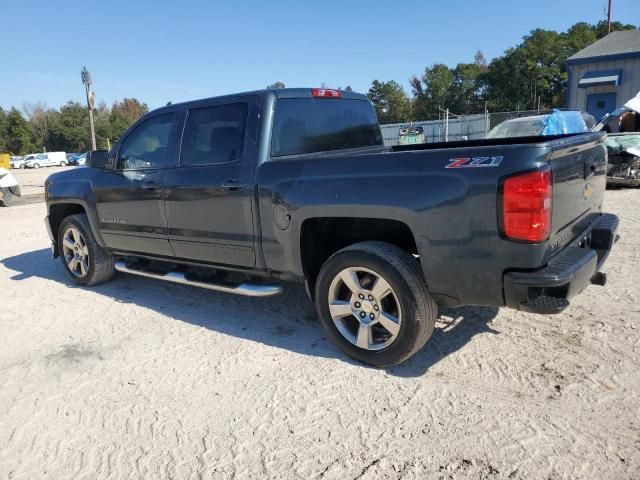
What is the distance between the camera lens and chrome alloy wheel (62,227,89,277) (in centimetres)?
565

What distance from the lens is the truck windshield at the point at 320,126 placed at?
3941mm

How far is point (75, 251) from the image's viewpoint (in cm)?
575

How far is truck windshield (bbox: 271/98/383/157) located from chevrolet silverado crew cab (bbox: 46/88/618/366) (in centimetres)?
1

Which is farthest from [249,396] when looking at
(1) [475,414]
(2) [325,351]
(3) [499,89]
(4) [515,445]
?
(3) [499,89]

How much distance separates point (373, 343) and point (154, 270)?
2.53 metres

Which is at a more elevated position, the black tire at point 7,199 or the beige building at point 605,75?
the beige building at point 605,75

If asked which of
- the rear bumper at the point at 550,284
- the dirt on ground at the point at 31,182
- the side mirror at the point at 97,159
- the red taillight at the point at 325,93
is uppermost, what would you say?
the red taillight at the point at 325,93

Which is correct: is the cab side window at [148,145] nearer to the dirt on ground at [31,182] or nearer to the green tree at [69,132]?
the dirt on ground at [31,182]

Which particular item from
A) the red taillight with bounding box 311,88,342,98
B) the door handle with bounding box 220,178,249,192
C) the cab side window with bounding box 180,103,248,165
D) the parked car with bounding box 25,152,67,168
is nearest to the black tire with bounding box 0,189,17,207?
the cab side window with bounding box 180,103,248,165

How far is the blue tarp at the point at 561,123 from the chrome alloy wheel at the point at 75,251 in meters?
11.4

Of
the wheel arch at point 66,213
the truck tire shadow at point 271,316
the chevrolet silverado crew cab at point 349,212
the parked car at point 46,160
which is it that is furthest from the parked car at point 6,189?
the parked car at point 46,160

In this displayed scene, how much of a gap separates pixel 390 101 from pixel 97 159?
6979cm

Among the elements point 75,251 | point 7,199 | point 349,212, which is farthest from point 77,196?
point 7,199

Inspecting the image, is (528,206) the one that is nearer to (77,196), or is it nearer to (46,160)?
(77,196)
